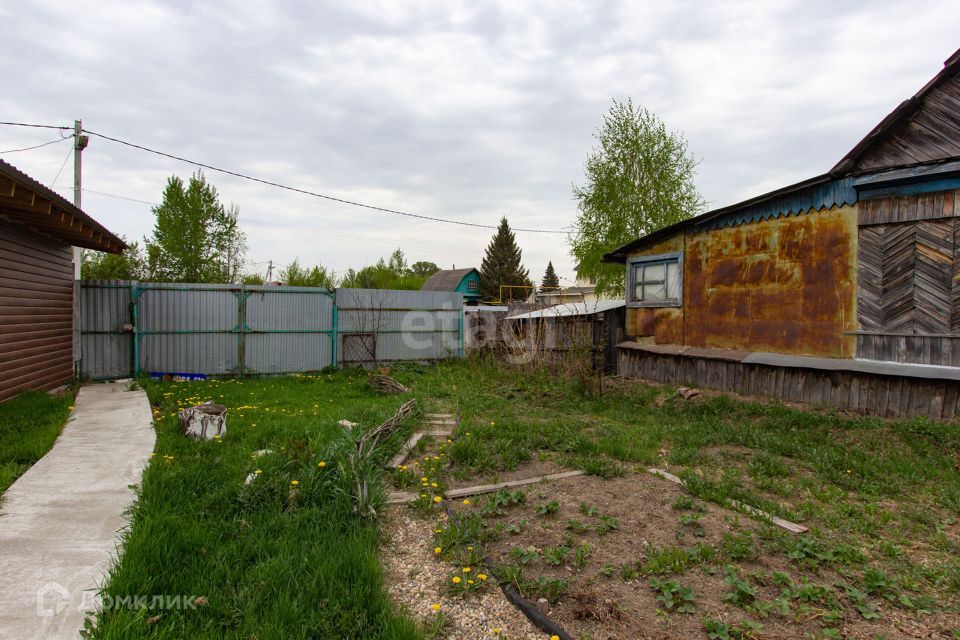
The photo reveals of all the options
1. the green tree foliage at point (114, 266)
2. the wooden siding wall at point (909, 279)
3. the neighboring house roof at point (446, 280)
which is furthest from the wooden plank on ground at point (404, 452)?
the neighboring house roof at point (446, 280)

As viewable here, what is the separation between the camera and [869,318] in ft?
21.7

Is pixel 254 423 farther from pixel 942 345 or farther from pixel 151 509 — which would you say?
pixel 942 345

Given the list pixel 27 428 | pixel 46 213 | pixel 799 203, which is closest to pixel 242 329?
pixel 46 213

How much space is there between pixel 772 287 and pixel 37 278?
11.5 metres

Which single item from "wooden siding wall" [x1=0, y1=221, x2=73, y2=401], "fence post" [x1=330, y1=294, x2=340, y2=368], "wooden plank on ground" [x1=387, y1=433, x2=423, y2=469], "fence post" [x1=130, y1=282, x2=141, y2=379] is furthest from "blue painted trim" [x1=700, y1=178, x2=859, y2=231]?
"fence post" [x1=130, y1=282, x2=141, y2=379]

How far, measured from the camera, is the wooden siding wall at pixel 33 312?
20.4 ft

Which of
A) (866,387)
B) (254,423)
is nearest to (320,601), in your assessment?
(254,423)

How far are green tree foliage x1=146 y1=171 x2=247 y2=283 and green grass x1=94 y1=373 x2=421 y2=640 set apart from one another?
18412 mm

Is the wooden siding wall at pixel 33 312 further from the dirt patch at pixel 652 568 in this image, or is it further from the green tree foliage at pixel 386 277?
the green tree foliage at pixel 386 277

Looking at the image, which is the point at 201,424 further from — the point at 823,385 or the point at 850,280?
the point at 850,280

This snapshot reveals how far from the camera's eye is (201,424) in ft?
16.1

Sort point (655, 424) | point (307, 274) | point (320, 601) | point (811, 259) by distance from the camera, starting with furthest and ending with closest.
Result: point (307, 274) < point (811, 259) < point (655, 424) < point (320, 601)

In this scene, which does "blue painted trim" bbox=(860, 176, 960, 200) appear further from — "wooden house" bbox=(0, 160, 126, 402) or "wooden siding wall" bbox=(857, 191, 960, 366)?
"wooden house" bbox=(0, 160, 126, 402)

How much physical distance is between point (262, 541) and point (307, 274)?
27564mm
